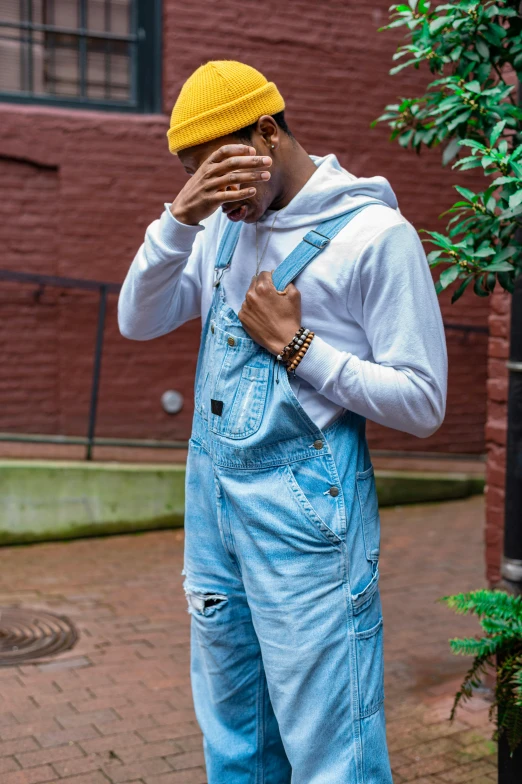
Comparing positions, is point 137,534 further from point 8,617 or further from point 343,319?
point 343,319

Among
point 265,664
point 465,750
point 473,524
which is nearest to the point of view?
point 265,664

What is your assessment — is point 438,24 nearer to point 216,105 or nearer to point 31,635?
point 216,105

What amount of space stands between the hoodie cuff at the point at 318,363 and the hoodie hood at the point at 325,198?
0.30 meters

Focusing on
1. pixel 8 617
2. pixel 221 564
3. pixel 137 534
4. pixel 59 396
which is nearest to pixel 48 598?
pixel 8 617

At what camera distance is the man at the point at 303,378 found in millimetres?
Answer: 2150

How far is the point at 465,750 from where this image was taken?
367 cm

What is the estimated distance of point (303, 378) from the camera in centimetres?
221

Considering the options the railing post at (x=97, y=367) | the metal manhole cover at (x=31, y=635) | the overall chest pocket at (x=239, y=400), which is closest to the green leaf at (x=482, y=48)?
the overall chest pocket at (x=239, y=400)

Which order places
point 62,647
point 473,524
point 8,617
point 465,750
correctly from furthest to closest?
point 473,524 < point 8,617 < point 62,647 < point 465,750

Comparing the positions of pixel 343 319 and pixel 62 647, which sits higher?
pixel 343 319

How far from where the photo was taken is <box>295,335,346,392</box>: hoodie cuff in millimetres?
2158

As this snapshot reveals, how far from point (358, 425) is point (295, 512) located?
0.97 ft

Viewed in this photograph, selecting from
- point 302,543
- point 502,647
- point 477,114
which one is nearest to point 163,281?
point 302,543

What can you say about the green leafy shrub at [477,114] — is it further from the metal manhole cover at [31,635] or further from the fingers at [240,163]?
the metal manhole cover at [31,635]
